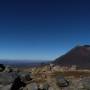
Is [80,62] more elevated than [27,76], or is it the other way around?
[80,62]

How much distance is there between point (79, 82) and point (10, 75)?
13037 millimetres

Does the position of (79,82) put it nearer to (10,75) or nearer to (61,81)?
(61,81)

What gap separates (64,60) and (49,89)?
14925cm

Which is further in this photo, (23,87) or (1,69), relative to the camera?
(1,69)

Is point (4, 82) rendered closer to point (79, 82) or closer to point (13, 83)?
point (13, 83)

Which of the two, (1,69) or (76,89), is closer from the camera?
(76,89)

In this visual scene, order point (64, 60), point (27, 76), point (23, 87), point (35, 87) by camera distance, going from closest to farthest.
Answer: point (35, 87) → point (23, 87) → point (27, 76) → point (64, 60)

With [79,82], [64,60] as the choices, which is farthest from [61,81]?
[64,60]

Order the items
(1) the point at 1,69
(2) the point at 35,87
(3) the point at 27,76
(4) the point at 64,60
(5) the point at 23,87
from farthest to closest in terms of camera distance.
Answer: (4) the point at 64,60, (1) the point at 1,69, (3) the point at 27,76, (5) the point at 23,87, (2) the point at 35,87

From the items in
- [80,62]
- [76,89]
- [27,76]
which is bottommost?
[76,89]

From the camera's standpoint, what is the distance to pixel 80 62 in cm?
19338

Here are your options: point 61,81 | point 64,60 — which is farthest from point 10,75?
point 64,60

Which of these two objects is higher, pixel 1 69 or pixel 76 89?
pixel 1 69

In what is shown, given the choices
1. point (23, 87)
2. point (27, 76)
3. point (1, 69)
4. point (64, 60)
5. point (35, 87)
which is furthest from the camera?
point (64, 60)
